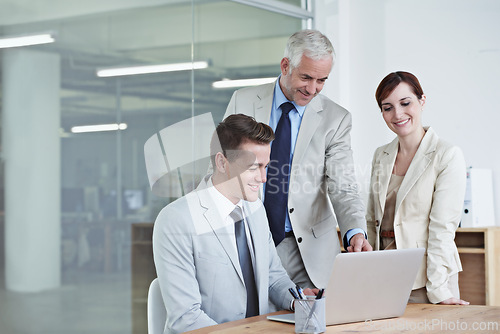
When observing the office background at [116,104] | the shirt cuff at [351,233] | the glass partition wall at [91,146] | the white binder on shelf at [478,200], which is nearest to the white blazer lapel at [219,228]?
the shirt cuff at [351,233]

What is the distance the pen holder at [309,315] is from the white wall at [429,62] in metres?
2.61

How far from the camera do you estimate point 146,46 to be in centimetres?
332

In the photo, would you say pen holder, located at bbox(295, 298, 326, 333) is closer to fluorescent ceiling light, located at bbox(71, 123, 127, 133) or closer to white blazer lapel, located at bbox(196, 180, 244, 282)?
white blazer lapel, located at bbox(196, 180, 244, 282)

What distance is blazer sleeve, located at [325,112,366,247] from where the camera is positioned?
2.38 meters

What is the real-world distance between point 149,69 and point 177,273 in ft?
5.82

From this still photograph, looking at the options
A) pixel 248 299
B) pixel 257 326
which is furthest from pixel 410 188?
pixel 257 326

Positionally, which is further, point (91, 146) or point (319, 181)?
point (91, 146)

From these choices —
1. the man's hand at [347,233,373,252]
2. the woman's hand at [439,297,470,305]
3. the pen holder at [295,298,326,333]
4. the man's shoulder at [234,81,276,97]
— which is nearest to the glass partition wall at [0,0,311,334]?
the man's shoulder at [234,81,276,97]

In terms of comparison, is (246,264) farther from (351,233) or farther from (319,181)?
(319,181)

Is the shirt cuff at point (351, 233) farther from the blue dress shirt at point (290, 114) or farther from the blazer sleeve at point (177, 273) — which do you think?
the blazer sleeve at point (177, 273)

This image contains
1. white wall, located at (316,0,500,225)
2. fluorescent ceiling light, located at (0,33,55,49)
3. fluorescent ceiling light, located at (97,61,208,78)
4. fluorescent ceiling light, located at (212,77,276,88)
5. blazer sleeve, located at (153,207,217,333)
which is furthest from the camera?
white wall, located at (316,0,500,225)

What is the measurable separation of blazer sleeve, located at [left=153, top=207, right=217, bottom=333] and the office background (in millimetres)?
1162

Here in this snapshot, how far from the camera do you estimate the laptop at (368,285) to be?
1594mm

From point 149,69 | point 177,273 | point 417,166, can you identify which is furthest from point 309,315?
point 149,69
